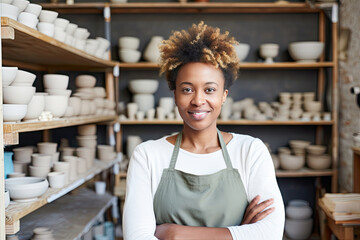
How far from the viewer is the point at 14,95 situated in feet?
5.81

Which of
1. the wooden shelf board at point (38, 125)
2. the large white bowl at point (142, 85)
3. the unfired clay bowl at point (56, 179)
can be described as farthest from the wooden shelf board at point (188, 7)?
the unfired clay bowl at point (56, 179)

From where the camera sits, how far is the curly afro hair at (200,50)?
1.58 meters

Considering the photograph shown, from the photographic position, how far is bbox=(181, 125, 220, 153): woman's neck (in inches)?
64.9

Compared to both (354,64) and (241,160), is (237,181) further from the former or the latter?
(354,64)

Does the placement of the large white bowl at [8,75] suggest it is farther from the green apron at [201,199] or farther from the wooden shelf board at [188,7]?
the wooden shelf board at [188,7]

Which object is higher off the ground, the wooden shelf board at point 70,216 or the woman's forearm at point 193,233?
the woman's forearm at point 193,233

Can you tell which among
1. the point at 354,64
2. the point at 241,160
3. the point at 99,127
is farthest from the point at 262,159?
the point at 99,127

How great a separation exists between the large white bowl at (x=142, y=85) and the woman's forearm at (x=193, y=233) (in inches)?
94.6

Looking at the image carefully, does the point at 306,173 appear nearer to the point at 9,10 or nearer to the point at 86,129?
the point at 86,129

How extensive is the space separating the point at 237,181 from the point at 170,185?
270 mm

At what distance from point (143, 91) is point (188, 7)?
2.96ft

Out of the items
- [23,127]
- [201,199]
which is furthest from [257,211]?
[23,127]

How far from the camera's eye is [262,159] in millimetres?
1552

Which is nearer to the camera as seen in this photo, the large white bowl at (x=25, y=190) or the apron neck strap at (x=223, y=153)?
the apron neck strap at (x=223, y=153)
